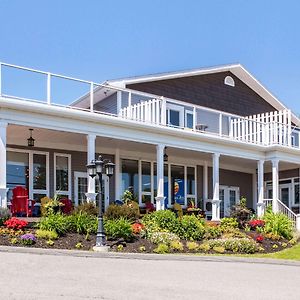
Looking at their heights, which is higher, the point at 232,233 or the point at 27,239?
the point at 27,239

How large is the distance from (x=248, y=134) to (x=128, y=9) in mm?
9722

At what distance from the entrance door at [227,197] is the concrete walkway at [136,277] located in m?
14.2

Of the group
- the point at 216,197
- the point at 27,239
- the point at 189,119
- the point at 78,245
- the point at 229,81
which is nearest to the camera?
the point at 27,239

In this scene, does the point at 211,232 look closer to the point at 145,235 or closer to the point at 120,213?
the point at 145,235

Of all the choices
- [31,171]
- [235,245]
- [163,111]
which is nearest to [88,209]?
Answer: [235,245]

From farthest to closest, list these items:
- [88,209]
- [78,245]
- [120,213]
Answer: [120,213]
[88,209]
[78,245]

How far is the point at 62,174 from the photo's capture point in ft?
69.8

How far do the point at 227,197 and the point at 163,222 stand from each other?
11.8m

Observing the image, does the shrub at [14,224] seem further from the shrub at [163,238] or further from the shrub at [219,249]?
the shrub at [219,249]

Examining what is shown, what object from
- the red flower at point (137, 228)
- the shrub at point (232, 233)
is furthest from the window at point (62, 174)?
the shrub at point (232, 233)

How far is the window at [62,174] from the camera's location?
2102cm

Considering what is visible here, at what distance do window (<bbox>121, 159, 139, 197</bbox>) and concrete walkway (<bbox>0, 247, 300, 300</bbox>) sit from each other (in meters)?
10.00

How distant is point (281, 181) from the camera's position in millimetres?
29656

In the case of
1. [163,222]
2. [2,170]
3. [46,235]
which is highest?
[2,170]
